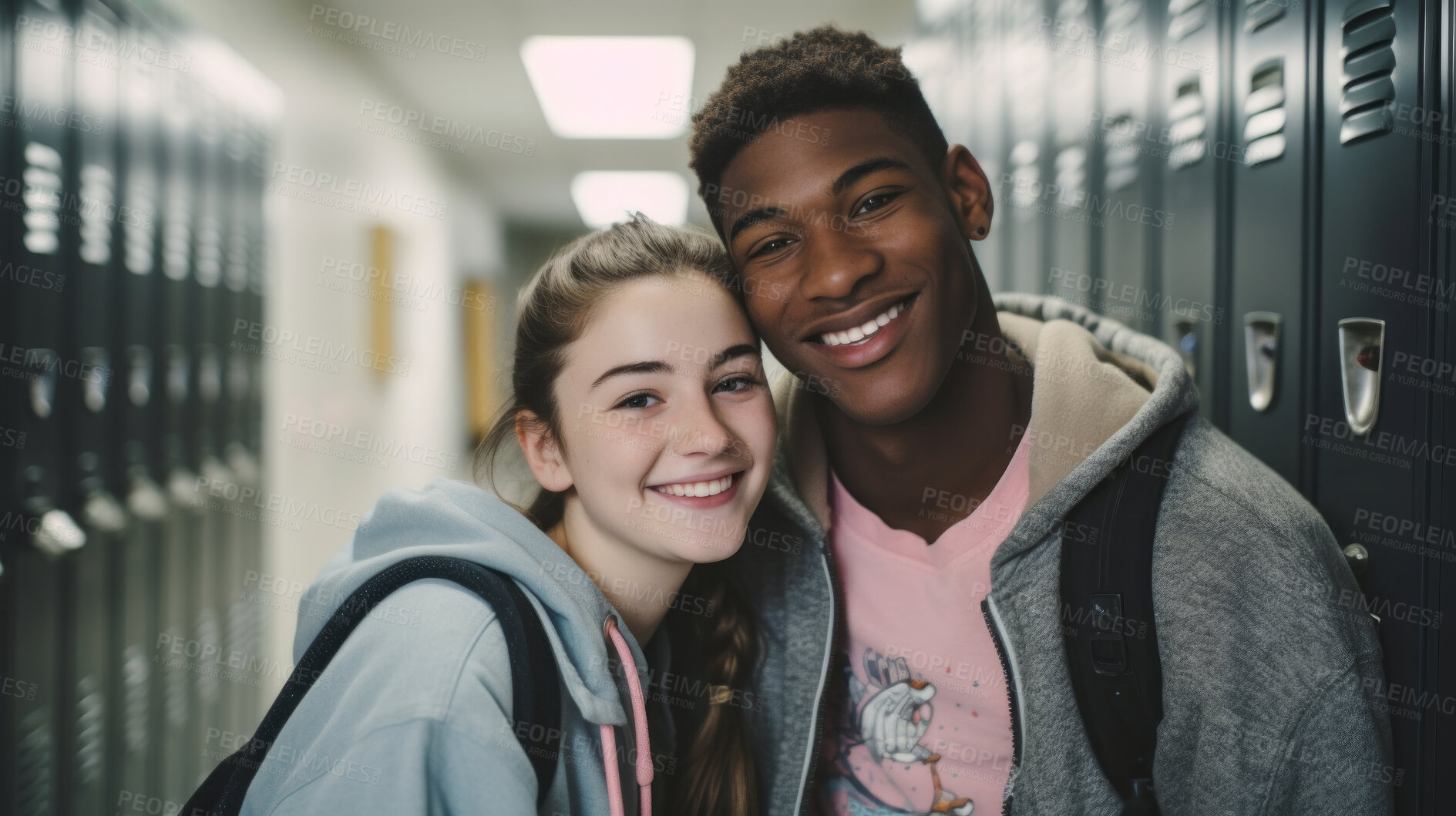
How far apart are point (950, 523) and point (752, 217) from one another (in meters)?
0.55

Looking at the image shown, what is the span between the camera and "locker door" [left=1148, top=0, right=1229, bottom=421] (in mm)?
1273

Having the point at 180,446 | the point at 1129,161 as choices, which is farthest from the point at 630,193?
the point at 1129,161

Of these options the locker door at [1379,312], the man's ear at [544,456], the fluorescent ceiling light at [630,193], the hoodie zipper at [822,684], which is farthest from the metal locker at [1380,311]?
the fluorescent ceiling light at [630,193]

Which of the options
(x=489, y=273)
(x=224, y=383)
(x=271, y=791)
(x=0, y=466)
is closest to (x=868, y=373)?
(x=271, y=791)

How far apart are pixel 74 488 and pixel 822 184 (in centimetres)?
176

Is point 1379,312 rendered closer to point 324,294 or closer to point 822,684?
point 822,684

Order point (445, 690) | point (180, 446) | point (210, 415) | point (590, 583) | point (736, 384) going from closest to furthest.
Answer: point (445, 690)
point (590, 583)
point (736, 384)
point (180, 446)
point (210, 415)

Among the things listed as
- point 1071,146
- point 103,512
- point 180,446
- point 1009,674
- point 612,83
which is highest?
point 612,83

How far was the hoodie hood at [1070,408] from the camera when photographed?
1.00 metres

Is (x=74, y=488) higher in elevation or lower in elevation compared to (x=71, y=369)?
lower

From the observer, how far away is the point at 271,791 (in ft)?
2.69

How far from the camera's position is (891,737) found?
116 centimetres

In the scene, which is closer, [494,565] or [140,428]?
[494,565]

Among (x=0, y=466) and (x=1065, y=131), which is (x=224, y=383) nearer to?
(x=0, y=466)
